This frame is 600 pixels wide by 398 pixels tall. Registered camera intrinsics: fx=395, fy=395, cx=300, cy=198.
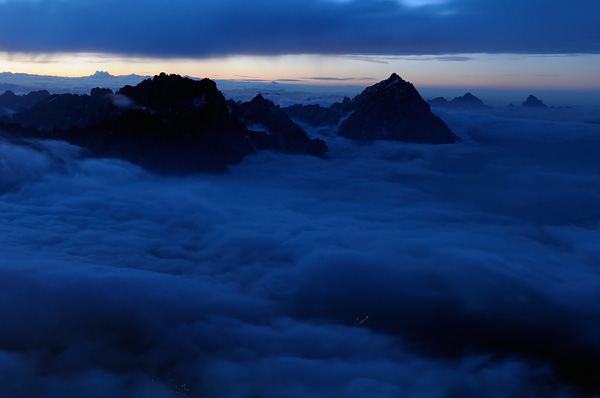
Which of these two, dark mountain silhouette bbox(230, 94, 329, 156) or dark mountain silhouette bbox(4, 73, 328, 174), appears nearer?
dark mountain silhouette bbox(4, 73, 328, 174)

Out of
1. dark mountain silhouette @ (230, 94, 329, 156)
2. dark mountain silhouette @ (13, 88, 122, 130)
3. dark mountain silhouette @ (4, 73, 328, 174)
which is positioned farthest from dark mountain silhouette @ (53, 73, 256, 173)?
dark mountain silhouette @ (13, 88, 122, 130)

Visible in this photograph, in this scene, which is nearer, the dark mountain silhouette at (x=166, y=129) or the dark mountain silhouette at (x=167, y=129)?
the dark mountain silhouette at (x=167, y=129)

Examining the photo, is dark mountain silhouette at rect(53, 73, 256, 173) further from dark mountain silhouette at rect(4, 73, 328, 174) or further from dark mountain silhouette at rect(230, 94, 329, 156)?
dark mountain silhouette at rect(230, 94, 329, 156)

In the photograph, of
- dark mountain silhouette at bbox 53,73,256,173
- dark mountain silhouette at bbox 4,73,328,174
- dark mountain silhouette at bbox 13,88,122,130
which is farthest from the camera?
dark mountain silhouette at bbox 13,88,122,130

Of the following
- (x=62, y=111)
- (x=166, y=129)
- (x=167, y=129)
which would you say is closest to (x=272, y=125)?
A: (x=167, y=129)

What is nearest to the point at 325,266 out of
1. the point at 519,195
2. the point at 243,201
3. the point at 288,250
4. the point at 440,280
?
the point at 288,250

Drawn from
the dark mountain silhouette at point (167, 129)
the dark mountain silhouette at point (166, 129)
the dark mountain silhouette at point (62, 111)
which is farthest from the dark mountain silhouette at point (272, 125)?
the dark mountain silhouette at point (62, 111)

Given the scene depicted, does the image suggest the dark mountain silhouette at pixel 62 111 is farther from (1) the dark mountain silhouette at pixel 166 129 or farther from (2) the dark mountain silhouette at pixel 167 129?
(2) the dark mountain silhouette at pixel 167 129

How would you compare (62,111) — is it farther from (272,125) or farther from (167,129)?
(272,125)

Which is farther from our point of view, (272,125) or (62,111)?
(62,111)

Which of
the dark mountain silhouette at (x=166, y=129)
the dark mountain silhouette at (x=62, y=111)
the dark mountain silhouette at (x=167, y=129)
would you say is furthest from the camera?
the dark mountain silhouette at (x=62, y=111)

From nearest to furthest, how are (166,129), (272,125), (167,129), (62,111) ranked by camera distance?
(166,129), (167,129), (272,125), (62,111)
